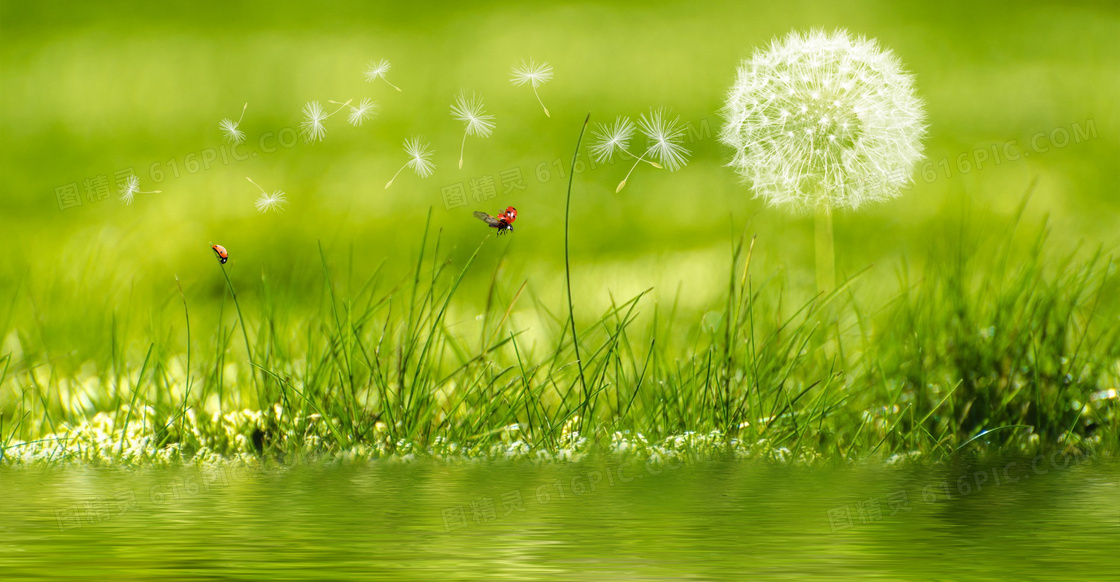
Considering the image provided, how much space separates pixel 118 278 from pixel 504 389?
11.1 feet

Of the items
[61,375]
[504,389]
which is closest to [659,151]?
[504,389]

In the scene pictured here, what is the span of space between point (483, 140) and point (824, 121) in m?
5.33

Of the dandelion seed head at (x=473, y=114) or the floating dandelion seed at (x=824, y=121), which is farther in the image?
the floating dandelion seed at (x=824, y=121)

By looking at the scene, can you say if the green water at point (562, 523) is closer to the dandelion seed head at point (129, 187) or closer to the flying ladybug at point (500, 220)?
the flying ladybug at point (500, 220)

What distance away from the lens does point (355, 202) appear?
7879 mm

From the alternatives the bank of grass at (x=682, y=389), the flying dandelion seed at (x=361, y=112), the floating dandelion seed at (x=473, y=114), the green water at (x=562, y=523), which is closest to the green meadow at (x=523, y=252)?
the bank of grass at (x=682, y=389)

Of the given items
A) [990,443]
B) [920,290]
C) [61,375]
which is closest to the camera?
[990,443]

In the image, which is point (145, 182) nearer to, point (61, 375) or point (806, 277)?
point (61, 375)

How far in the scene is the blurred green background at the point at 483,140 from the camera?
6738mm

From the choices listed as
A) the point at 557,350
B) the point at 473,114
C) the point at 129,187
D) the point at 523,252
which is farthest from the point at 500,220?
the point at 523,252

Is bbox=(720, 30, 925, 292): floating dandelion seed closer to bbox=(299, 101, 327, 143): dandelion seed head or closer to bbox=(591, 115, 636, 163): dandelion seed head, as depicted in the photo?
bbox=(591, 115, 636, 163): dandelion seed head

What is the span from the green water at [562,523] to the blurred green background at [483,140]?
10.2 feet

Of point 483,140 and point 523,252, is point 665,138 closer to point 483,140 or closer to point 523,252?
point 523,252

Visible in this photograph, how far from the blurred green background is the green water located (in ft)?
10.2
